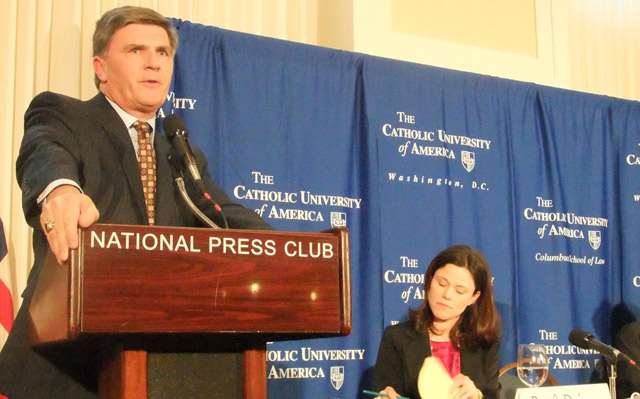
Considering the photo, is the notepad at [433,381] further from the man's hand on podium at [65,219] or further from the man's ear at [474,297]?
the man's hand on podium at [65,219]

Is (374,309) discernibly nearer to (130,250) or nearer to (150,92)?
(150,92)

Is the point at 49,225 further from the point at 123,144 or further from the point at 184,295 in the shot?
the point at 123,144

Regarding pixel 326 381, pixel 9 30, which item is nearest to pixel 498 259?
pixel 326 381

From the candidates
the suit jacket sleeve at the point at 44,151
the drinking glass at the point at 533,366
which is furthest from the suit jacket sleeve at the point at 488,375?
the suit jacket sleeve at the point at 44,151

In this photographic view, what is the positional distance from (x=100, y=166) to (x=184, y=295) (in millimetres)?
612

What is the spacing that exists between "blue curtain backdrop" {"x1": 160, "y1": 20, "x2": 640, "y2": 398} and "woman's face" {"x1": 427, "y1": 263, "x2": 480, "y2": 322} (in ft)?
2.95

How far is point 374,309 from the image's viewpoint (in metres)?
4.48

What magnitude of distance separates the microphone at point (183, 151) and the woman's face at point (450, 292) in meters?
1.72

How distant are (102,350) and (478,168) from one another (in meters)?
3.78

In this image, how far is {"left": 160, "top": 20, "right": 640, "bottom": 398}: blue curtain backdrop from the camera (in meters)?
4.27

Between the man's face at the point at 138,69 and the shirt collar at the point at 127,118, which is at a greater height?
the man's face at the point at 138,69

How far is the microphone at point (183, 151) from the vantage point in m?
1.95

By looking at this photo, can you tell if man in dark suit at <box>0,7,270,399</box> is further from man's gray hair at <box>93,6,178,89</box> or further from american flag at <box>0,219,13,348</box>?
american flag at <box>0,219,13,348</box>

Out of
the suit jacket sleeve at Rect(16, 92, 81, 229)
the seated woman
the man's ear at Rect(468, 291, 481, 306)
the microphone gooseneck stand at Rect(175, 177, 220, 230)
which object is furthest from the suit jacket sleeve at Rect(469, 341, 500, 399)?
the suit jacket sleeve at Rect(16, 92, 81, 229)
